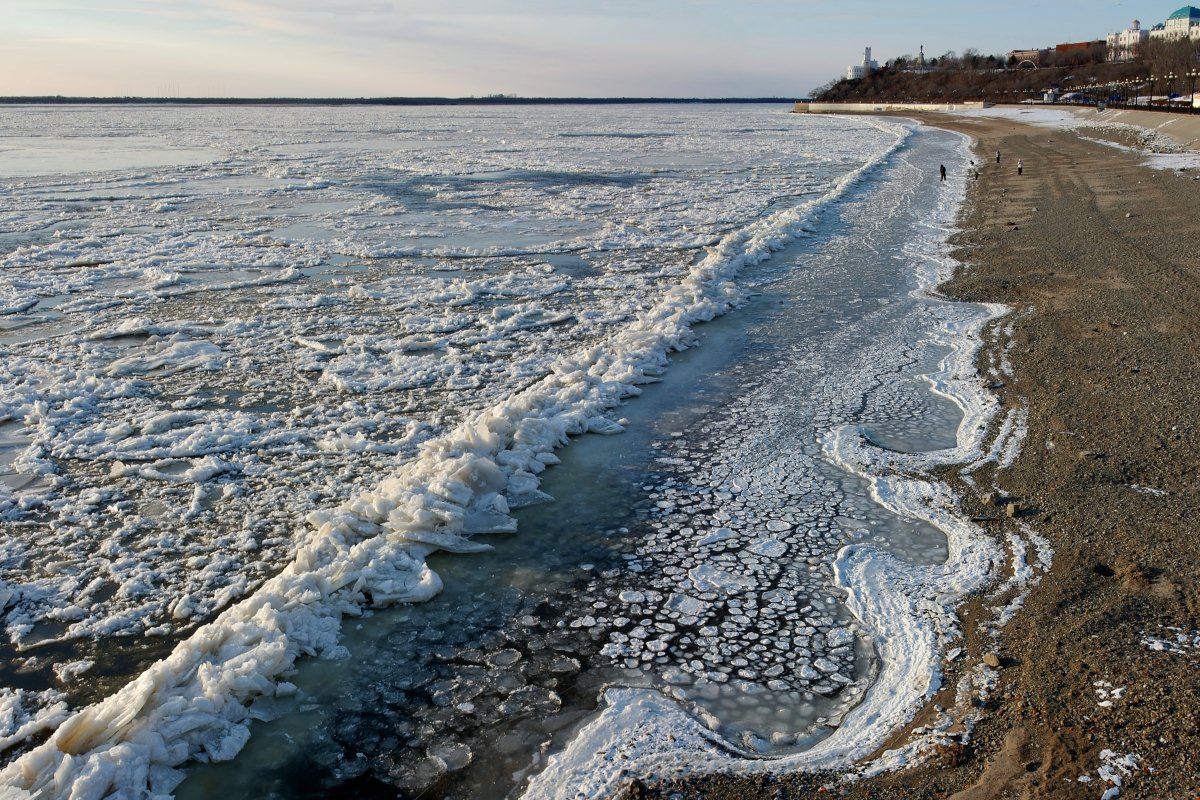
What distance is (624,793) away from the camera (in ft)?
9.37

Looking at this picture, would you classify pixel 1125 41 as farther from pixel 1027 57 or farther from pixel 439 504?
pixel 439 504

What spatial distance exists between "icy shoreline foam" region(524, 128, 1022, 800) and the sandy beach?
0.09m

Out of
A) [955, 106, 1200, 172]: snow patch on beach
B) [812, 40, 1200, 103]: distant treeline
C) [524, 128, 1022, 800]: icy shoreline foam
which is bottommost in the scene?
[524, 128, 1022, 800]: icy shoreline foam

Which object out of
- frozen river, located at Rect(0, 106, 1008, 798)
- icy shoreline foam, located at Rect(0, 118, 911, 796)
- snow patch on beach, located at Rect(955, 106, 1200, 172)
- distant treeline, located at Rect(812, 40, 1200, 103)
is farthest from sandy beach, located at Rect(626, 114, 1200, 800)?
distant treeline, located at Rect(812, 40, 1200, 103)

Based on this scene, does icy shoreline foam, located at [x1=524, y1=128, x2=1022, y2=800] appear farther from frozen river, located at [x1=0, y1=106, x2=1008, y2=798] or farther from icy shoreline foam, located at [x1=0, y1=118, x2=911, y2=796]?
icy shoreline foam, located at [x1=0, y1=118, x2=911, y2=796]

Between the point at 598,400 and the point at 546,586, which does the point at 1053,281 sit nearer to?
the point at 598,400

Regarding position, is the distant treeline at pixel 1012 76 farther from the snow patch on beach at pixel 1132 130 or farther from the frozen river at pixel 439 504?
the frozen river at pixel 439 504

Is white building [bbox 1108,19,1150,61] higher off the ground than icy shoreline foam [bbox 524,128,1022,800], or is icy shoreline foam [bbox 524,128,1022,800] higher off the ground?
white building [bbox 1108,19,1150,61]

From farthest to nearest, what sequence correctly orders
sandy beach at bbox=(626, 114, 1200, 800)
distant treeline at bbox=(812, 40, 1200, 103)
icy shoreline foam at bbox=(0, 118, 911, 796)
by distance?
1. distant treeline at bbox=(812, 40, 1200, 103)
2. icy shoreline foam at bbox=(0, 118, 911, 796)
3. sandy beach at bbox=(626, 114, 1200, 800)

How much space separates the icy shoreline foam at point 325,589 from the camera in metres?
2.96

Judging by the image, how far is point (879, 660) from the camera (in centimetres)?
352

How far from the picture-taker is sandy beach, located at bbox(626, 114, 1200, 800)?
2.82m

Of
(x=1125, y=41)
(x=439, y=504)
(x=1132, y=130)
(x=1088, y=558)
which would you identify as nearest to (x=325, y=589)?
(x=439, y=504)

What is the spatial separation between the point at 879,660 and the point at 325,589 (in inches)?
95.3
